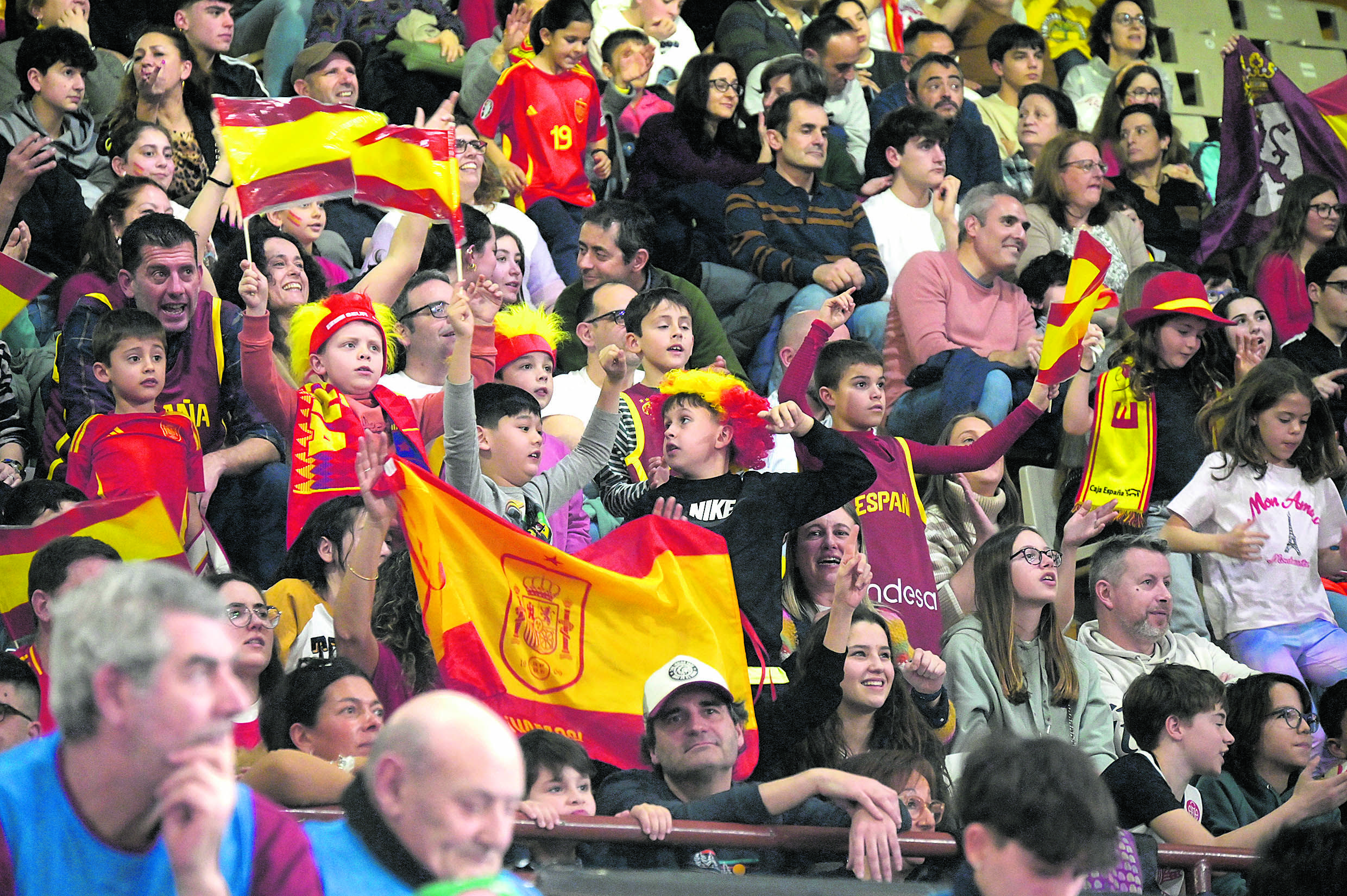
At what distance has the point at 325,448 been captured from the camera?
5.87 m

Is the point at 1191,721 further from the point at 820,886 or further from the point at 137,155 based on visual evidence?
→ the point at 137,155

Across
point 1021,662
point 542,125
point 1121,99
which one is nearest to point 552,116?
point 542,125

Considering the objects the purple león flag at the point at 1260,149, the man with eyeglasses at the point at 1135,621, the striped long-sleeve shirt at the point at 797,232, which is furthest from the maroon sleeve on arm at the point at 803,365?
the purple león flag at the point at 1260,149

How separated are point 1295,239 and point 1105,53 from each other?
332 centimetres

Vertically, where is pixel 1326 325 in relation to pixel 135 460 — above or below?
above

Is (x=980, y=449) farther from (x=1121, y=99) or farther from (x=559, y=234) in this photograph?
(x=1121, y=99)

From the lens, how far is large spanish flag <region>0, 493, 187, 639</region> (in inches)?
204

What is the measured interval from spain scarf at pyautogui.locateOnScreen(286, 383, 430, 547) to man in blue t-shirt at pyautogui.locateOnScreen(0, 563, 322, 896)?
3317 mm

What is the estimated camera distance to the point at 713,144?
9.07 m

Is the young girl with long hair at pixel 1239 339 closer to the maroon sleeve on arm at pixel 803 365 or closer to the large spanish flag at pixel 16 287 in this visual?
the maroon sleeve on arm at pixel 803 365

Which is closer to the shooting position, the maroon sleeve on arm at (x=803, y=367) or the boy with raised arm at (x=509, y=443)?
the boy with raised arm at (x=509, y=443)

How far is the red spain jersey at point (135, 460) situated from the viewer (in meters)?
5.75

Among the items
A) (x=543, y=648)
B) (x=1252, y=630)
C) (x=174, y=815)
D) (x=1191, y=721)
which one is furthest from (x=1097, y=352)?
(x=174, y=815)

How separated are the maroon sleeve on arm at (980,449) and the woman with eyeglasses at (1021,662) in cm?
52
